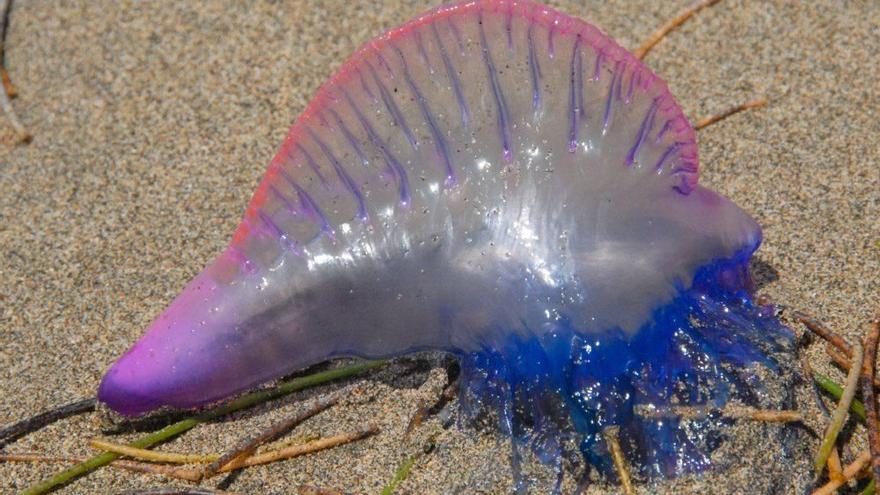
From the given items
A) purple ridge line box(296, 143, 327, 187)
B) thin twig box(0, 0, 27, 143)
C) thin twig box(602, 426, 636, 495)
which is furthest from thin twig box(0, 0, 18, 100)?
thin twig box(602, 426, 636, 495)

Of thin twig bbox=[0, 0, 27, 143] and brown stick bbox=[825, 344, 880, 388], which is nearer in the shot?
brown stick bbox=[825, 344, 880, 388]

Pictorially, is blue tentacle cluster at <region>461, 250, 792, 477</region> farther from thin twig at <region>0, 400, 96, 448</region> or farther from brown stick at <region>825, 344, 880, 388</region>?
thin twig at <region>0, 400, 96, 448</region>

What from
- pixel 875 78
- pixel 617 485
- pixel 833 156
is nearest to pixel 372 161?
pixel 617 485

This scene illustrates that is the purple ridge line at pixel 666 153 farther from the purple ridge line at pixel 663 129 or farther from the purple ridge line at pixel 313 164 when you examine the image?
the purple ridge line at pixel 313 164

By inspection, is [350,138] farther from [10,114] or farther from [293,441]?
[10,114]

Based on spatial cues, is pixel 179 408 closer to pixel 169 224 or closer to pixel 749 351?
pixel 169 224

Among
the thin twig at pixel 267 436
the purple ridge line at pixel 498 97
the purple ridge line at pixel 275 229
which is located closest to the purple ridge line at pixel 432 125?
the purple ridge line at pixel 498 97

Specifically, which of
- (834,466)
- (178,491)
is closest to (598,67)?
(834,466)
